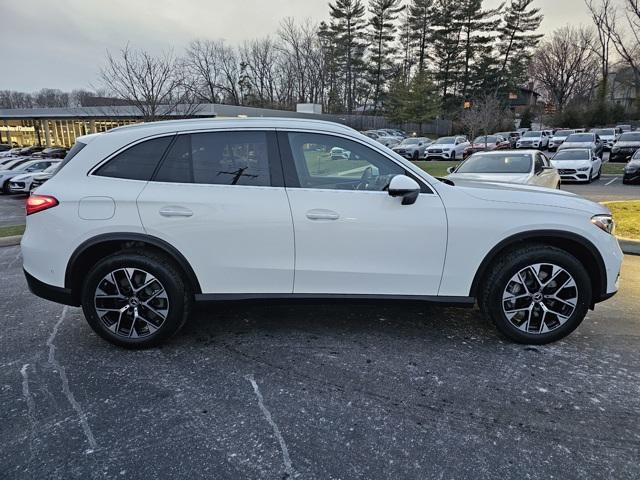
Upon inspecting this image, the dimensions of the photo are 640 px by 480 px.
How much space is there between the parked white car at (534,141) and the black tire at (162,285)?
116ft

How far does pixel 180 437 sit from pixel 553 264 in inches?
116

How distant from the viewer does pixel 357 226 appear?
332 cm

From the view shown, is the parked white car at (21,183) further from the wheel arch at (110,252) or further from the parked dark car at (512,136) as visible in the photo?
the parked dark car at (512,136)

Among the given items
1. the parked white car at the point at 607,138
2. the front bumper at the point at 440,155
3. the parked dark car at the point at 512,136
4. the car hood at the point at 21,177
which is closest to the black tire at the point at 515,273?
the car hood at the point at 21,177

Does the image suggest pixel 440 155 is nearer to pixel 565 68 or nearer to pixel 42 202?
pixel 42 202

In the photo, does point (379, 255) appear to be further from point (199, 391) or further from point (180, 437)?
point (180, 437)

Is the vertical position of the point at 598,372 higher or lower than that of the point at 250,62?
lower

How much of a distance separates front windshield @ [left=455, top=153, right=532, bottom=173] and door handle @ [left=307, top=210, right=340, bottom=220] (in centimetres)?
715

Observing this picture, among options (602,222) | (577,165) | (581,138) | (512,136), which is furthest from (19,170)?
(512,136)

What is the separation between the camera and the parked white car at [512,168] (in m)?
8.94

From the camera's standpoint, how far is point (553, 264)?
3432mm

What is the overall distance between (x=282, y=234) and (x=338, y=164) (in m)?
0.76

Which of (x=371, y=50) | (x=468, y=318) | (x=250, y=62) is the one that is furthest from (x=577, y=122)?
(x=468, y=318)

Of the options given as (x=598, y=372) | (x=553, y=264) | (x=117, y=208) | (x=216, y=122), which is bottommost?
(x=598, y=372)
